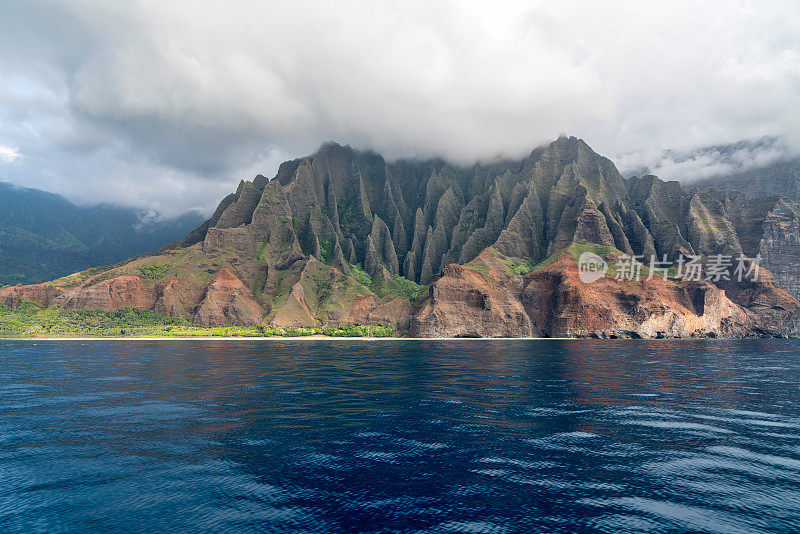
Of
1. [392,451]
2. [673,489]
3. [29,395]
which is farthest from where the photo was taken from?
[29,395]

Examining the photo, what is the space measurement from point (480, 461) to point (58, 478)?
23049 mm

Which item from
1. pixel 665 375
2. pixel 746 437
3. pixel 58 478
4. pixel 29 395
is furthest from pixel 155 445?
pixel 665 375

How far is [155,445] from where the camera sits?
27250 mm

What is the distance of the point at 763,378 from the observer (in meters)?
61.4

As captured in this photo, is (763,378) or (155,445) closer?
(155,445)

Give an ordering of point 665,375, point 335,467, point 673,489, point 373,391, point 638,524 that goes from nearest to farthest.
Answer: point 638,524, point 673,489, point 335,467, point 373,391, point 665,375

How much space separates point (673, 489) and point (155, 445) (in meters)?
30.9

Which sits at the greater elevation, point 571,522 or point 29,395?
point 571,522

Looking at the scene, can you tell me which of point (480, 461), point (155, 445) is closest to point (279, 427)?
point (155, 445)

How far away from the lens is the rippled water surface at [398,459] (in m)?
17.1

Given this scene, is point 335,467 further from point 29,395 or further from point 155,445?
point 29,395

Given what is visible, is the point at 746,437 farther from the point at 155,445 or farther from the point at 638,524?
the point at 155,445

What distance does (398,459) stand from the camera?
24359mm

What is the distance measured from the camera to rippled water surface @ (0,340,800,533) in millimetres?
17141
